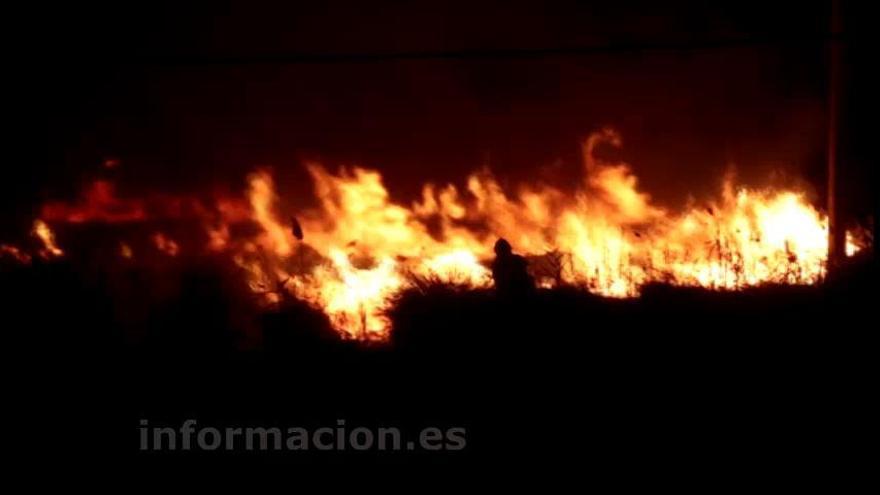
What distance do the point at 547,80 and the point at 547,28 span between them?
0.85m

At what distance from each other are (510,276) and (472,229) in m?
3.61

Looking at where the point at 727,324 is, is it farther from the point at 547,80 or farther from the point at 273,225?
the point at 273,225

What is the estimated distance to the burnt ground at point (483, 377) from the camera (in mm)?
6121

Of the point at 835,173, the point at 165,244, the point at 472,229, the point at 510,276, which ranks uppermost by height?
the point at 835,173

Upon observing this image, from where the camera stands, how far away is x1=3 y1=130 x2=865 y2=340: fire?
1128 cm

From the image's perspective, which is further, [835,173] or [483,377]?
[835,173]

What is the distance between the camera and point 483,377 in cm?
764

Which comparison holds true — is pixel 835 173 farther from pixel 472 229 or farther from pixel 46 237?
pixel 46 237

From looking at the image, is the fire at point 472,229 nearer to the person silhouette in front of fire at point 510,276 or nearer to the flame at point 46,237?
the flame at point 46,237

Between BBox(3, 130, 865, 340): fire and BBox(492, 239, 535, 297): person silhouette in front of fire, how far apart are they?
1.16 metres

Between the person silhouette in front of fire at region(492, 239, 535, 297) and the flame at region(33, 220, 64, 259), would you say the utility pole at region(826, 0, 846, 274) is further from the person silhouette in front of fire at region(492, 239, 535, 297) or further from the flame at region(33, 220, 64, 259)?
the flame at region(33, 220, 64, 259)

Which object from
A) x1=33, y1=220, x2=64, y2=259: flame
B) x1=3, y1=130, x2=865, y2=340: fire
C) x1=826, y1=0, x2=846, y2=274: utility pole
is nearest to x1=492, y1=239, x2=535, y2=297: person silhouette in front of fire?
x1=3, y1=130, x2=865, y2=340: fire

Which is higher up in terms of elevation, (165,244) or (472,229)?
(472,229)

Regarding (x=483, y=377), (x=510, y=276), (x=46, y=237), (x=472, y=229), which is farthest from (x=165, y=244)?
(x=483, y=377)
